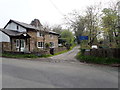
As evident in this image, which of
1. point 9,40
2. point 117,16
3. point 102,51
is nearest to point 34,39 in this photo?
point 9,40

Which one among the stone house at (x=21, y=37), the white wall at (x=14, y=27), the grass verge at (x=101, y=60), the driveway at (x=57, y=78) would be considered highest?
the white wall at (x=14, y=27)

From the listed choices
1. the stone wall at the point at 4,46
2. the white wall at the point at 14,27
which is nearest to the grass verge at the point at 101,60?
the stone wall at the point at 4,46

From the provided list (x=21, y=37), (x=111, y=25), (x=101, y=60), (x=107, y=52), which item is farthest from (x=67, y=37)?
(x=101, y=60)

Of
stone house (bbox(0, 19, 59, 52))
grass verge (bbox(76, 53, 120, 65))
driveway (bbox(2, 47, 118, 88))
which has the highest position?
stone house (bbox(0, 19, 59, 52))

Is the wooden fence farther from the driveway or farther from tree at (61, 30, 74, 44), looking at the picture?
tree at (61, 30, 74, 44)

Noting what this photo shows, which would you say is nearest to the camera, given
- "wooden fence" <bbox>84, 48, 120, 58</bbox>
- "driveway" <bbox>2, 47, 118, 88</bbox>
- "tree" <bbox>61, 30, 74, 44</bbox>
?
"driveway" <bbox>2, 47, 118, 88</bbox>

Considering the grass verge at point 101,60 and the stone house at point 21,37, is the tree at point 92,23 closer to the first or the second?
the grass verge at point 101,60

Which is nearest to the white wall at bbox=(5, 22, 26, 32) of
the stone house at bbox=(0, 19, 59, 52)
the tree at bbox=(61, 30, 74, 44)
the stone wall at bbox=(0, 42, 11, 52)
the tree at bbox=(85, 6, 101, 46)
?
the stone house at bbox=(0, 19, 59, 52)

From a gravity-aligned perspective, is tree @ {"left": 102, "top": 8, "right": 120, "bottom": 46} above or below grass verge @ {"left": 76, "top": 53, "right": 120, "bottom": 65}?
above

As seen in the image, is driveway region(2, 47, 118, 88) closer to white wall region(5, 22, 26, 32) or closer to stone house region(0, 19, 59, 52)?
stone house region(0, 19, 59, 52)

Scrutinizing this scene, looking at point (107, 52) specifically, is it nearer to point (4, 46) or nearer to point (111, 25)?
point (111, 25)

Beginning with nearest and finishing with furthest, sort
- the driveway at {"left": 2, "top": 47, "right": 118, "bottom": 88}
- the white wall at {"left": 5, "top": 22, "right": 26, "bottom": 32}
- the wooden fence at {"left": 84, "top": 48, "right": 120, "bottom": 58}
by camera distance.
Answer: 1. the driveway at {"left": 2, "top": 47, "right": 118, "bottom": 88}
2. the wooden fence at {"left": 84, "top": 48, "right": 120, "bottom": 58}
3. the white wall at {"left": 5, "top": 22, "right": 26, "bottom": 32}

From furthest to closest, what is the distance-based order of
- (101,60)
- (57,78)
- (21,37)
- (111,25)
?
(21,37)
(111,25)
(101,60)
(57,78)

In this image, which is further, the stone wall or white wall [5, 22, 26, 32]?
white wall [5, 22, 26, 32]
